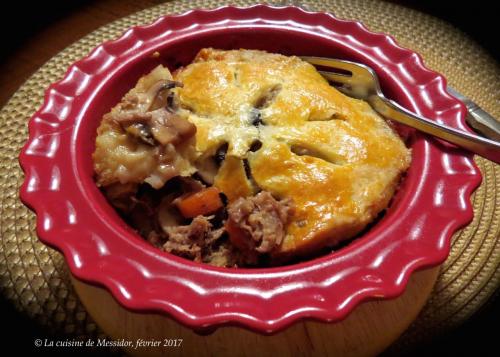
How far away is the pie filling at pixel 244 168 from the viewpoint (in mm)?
1268

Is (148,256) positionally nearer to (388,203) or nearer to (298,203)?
(298,203)

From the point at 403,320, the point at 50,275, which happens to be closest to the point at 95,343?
the point at 50,275

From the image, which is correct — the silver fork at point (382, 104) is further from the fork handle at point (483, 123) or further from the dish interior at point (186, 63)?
the fork handle at point (483, 123)

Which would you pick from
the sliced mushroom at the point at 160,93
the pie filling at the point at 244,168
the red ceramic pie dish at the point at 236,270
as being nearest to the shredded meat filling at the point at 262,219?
the pie filling at the point at 244,168

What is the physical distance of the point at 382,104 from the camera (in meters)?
1.53

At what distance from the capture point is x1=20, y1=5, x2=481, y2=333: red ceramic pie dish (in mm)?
1075

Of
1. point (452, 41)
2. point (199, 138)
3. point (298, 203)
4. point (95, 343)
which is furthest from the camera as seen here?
point (452, 41)

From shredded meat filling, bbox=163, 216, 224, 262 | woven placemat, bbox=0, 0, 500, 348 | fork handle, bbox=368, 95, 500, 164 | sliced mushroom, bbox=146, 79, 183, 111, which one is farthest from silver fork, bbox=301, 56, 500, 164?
shredded meat filling, bbox=163, 216, 224, 262

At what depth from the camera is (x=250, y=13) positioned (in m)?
1.80

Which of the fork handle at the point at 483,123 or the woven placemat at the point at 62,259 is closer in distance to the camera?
the woven placemat at the point at 62,259

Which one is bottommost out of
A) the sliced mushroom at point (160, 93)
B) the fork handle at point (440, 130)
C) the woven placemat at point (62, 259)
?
the woven placemat at point (62, 259)

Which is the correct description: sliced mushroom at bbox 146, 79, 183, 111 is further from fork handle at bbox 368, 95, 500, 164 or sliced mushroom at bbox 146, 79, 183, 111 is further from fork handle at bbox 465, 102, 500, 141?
fork handle at bbox 465, 102, 500, 141

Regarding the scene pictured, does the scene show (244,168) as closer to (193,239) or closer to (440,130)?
(193,239)

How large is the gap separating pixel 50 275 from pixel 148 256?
22.9 inches
